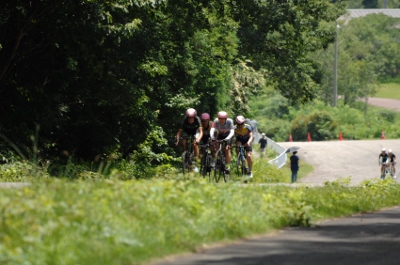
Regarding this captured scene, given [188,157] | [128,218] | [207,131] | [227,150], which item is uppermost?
[207,131]

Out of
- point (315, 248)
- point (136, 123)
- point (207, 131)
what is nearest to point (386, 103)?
point (136, 123)

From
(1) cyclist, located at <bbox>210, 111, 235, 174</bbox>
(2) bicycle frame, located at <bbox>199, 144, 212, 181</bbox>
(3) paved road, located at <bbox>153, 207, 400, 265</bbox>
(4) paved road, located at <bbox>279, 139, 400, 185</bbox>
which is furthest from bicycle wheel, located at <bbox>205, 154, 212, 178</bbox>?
(4) paved road, located at <bbox>279, 139, 400, 185</bbox>

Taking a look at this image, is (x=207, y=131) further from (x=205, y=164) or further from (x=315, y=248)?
(x=315, y=248)

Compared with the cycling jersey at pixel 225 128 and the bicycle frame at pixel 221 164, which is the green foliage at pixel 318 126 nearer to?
the bicycle frame at pixel 221 164

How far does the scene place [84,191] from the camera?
11.1m

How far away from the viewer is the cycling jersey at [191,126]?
22500mm

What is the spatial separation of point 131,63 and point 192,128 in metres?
7.92

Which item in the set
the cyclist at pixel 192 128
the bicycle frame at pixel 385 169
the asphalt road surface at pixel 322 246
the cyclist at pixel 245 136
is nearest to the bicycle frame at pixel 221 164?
the cyclist at pixel 192 128

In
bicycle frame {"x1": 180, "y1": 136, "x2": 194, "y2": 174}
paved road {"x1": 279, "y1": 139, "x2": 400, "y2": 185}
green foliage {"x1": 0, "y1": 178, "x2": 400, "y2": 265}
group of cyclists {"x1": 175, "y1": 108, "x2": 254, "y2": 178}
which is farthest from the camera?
paved road {"x1": 279, "y1": 139, "x2": 400, "y2": 185}

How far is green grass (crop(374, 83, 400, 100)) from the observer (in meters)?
111

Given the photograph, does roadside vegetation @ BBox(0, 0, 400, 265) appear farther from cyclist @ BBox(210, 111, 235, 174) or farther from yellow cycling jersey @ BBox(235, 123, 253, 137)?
yellow cycling jersey @ BBox(235, 123, 253, 137)

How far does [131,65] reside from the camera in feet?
98.6

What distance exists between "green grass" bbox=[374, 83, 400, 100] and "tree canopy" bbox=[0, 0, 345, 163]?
66197 millimetres

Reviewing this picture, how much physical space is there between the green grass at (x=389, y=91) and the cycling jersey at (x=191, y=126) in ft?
290
